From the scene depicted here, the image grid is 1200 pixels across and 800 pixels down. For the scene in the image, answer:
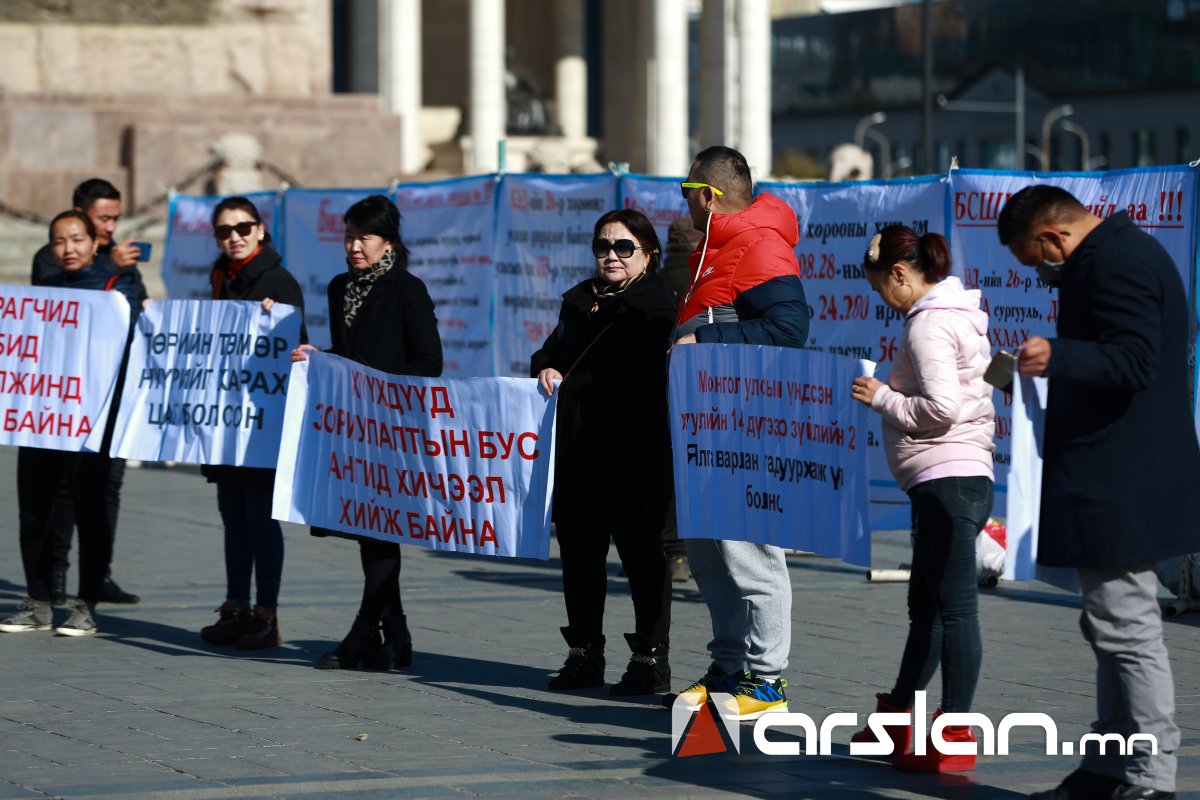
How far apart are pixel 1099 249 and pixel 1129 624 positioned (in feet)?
3.28

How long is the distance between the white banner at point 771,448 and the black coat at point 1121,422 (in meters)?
0.85

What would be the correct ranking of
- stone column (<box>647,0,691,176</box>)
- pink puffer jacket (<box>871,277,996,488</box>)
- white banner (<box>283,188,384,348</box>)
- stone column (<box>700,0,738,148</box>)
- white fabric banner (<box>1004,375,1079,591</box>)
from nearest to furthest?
white fabric banner (<box>1004,375,1079,591</box>) → pink puffer jacket (<box>871,277,996,488</box>) → white banner (<box>283,188,384,348</box>) → stone column (<box>647,0,691,176</box>) → stone column (<box>700,0,738,148</box>)

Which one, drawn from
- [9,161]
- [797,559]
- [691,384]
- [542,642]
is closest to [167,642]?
[542,642]

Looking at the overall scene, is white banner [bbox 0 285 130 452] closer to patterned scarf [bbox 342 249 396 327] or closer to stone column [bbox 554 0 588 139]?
patterned scarf [bbox 342 249 396 327]

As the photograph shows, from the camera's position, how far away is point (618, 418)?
7930mm

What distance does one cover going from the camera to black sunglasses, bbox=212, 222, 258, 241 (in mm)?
9195

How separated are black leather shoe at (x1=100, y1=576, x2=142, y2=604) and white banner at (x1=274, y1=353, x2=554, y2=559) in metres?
1.95

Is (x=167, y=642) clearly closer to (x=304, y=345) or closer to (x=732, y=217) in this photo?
(x=304, y=345)

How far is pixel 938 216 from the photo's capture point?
428 inches

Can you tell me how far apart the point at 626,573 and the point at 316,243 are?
29.3 feet

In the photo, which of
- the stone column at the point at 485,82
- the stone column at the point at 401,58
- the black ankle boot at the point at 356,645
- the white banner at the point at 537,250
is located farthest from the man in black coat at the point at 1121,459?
the stone column at the point at 401,58

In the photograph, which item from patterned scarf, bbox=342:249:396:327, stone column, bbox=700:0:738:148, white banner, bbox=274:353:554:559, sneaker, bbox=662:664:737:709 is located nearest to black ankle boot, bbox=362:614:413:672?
white banner, bbox=274:353:554:559

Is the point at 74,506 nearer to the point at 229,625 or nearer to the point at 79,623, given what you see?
the point at 79,623

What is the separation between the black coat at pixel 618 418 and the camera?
26.0ft
